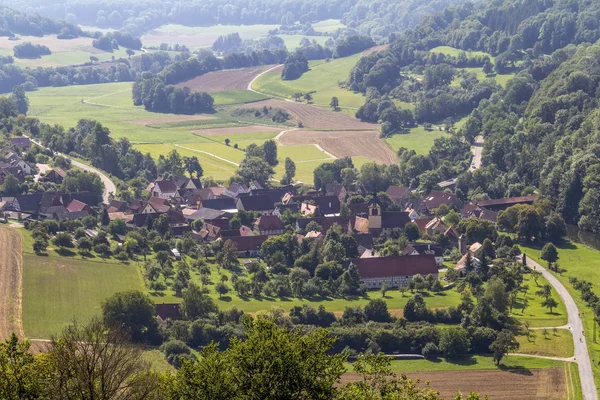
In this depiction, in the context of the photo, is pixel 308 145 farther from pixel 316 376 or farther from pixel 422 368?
pixel 316 376

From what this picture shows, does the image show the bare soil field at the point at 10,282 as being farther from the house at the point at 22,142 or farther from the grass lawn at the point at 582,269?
the grass lawn at the point at 582,269

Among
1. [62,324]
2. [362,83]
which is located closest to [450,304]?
[62,324]

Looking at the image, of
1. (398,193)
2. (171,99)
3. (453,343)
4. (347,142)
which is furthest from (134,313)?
(171,99)

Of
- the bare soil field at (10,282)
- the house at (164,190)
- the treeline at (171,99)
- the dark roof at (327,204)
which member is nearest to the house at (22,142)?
the house at (164,190)

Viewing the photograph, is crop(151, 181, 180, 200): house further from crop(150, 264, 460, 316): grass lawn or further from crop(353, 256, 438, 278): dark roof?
crop(353, 256, 438, 278): dark roof

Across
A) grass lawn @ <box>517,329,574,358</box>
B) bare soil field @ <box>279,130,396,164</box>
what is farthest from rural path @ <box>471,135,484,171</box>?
grass lawn @ <box>517,329,574,358</box>

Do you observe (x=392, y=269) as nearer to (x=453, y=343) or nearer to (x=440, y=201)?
(x=453, y=343)

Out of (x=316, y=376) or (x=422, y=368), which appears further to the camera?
(x=422, y=368)
